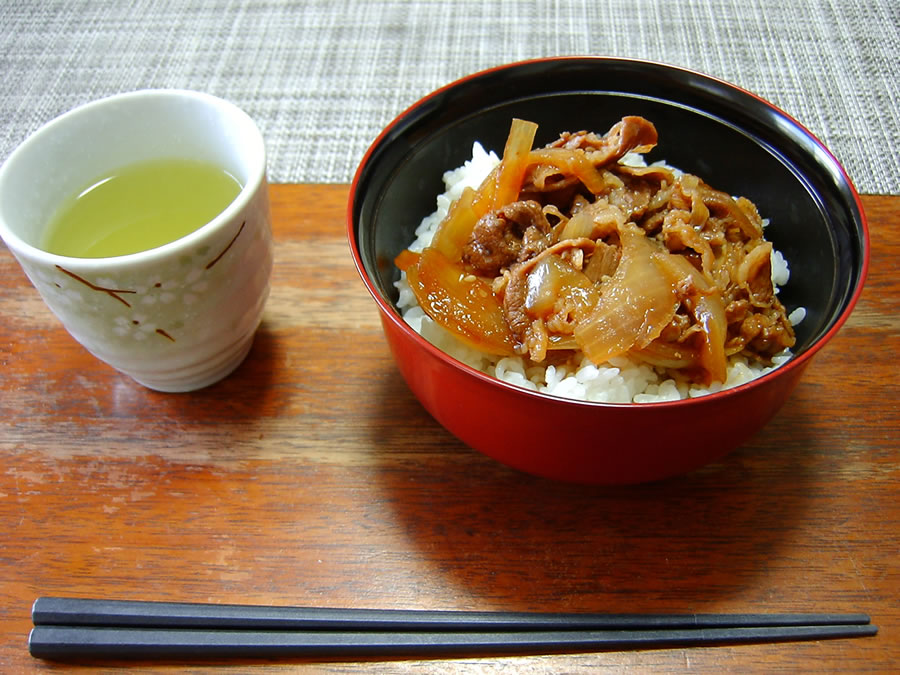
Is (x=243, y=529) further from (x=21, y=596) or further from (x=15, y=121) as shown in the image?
(x=15, y=121)

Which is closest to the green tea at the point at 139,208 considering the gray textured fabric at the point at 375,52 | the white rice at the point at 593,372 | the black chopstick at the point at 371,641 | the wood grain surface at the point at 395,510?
the wood grain surface at the point at 395,510

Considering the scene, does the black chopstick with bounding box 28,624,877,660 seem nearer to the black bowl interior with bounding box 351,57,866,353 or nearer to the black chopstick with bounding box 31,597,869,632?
the black chopstick with bounding box 31,597,869,632

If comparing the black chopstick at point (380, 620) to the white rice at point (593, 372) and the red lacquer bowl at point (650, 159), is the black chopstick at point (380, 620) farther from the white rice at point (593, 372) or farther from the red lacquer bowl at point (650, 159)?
the white rice at point (593, 372)

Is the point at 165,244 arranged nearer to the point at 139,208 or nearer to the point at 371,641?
the point at 139,208

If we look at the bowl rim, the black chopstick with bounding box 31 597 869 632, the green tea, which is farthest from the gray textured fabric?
the black chopstick with bounding box 31 597 869 632

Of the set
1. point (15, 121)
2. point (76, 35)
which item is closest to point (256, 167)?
point (15, 121)

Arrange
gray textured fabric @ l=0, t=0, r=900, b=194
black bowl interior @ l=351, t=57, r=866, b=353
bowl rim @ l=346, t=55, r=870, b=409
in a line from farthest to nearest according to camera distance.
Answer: gray textured fabric @ l=0, t=0, r=900, b=194, black bowl interior @ l=351, t=57, r=866, b=353, bowl rim @ l=346, t=55, r=870, b=409

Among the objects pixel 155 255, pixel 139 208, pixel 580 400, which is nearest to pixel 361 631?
pixel 580 400
